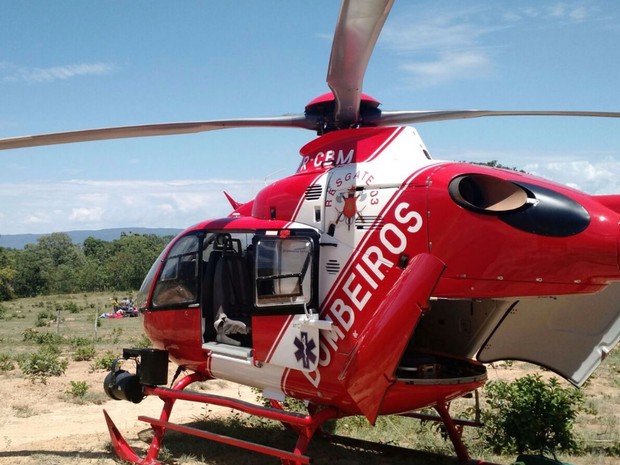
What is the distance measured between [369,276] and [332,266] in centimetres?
48

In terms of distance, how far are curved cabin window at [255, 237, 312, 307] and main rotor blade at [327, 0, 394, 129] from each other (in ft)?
4.97

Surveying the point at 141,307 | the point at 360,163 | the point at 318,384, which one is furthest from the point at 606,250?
the point at 141,307

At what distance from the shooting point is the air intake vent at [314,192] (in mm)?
6480

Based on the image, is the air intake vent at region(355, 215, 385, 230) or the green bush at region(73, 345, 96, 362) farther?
the green bush at region(73, 345, 96, 362)

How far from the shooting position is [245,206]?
8.03 metres

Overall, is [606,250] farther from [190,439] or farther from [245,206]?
[190,439]

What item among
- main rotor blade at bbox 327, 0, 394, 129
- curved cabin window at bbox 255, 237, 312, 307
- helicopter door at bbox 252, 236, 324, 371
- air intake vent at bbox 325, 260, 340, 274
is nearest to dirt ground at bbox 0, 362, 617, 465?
helicopter door at bbox 252, 236, 324, 371

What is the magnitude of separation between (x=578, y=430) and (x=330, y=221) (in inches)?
208

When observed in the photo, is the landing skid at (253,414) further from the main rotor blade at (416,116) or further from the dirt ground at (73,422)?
the main rotor blade at (416,116)

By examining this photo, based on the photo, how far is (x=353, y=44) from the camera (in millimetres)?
4527

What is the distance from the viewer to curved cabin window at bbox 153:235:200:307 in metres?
7.58

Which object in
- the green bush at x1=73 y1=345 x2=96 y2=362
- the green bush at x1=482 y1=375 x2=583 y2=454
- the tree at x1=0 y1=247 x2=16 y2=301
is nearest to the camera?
the green bush at x1=482 y1=375 x2=583 y2=454

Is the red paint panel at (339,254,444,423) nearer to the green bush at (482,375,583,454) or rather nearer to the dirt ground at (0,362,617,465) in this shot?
the dirt ground at (0,362,617,465)

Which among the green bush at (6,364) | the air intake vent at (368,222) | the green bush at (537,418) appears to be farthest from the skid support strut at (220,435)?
the green bush at (6,364)
